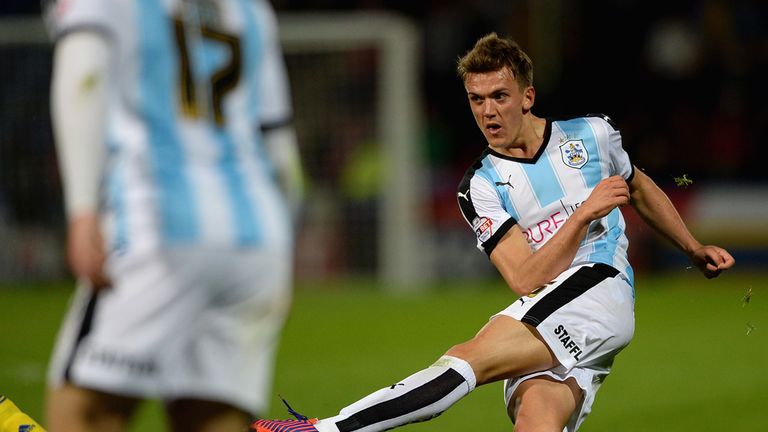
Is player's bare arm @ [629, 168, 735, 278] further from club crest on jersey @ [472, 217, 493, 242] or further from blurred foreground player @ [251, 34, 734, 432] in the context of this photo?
club crest on jersey @ [472, 217, 493, 242]

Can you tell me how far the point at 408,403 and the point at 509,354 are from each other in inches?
13.4

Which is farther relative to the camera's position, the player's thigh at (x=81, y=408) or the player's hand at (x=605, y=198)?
the player's hand at (x=605, y=198)

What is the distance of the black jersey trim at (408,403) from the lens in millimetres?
4070

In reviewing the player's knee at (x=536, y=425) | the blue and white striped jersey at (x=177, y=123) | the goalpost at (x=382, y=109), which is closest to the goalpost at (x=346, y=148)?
the goalpost at (x=382, y=109)

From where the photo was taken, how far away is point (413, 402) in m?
4.08

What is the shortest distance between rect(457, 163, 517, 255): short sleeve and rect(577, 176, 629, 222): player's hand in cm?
33

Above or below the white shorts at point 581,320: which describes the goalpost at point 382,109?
below

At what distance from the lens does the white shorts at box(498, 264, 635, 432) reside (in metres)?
4.10

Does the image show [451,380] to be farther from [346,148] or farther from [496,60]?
[346,148]

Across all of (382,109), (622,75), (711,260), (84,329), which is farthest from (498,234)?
(622,75)

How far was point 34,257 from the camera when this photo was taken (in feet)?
46.3

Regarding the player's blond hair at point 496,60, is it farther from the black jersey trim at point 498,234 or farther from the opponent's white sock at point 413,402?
the opponent's white sock at point 413,402

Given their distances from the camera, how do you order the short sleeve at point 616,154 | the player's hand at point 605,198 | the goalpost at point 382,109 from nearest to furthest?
the player's hand at point 605,198 → the short sleeve at point 616,154 → the goalpost at point 382,109

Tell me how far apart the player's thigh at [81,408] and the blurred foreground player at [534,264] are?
1331 mm
